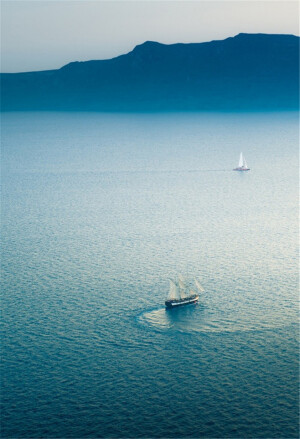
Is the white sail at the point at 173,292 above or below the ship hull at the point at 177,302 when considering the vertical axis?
above

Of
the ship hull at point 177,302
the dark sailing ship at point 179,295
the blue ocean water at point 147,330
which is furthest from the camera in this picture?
the dark sailing ship at point 179,295

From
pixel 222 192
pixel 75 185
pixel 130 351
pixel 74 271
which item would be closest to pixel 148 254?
pixel 74 271

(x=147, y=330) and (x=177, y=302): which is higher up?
(x=177, y=302)

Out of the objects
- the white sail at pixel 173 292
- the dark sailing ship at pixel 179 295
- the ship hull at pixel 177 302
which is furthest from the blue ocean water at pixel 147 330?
the white sail at pixel 173 292

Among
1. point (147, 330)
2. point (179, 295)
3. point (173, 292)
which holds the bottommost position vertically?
point (147, 330)

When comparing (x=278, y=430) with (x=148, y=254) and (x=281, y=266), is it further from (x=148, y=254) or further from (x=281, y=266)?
(x=148, y=254)

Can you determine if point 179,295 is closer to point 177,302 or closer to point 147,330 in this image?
point 177,302

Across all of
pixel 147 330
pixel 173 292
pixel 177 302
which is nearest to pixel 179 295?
pixel 173 292

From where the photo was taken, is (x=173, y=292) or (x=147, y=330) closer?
(x=147, y=330)

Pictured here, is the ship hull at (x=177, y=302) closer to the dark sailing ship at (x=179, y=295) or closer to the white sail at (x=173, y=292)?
the dark sailing ship at (x=179, y=295)
